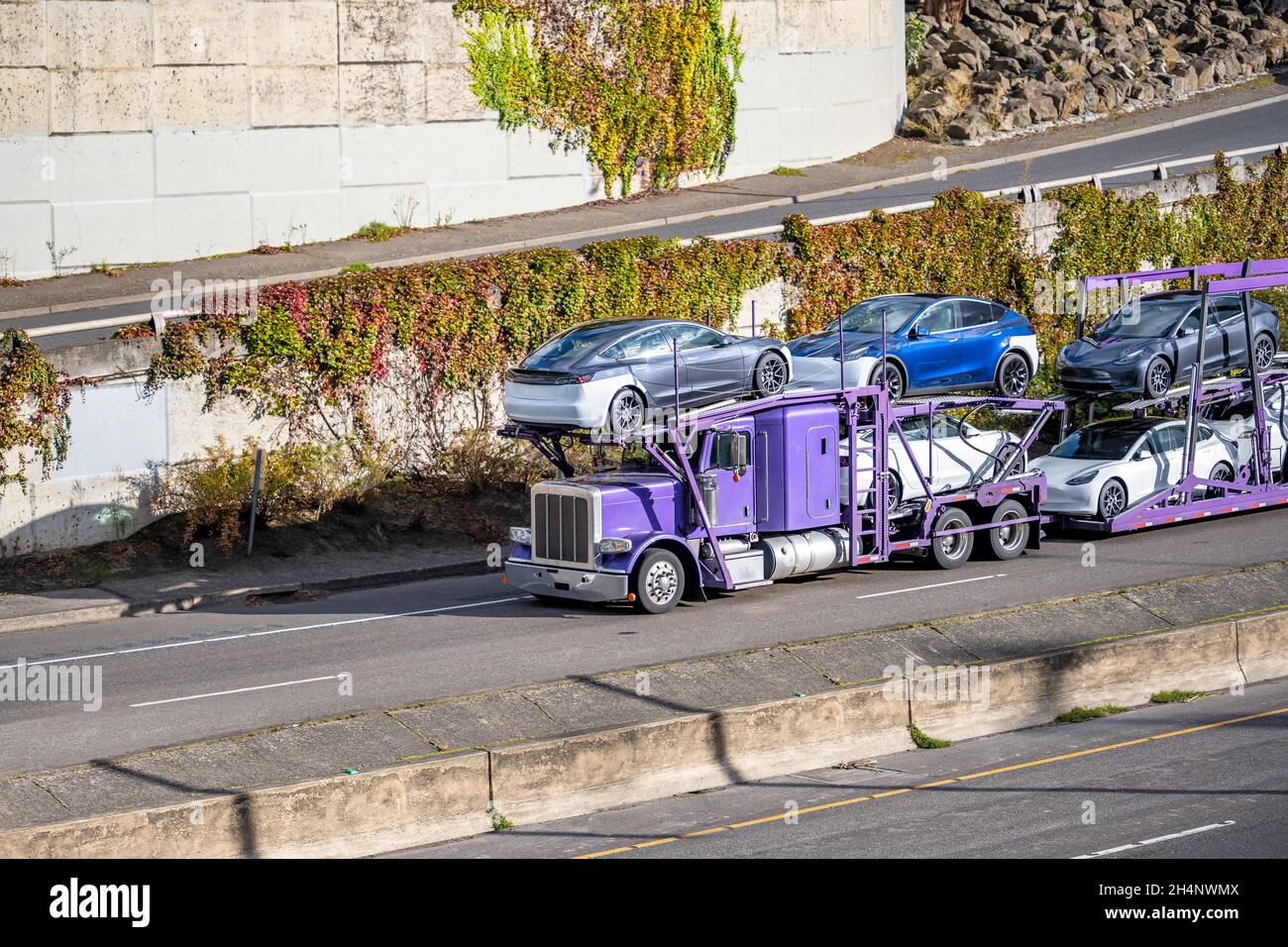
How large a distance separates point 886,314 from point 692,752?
12.5 m

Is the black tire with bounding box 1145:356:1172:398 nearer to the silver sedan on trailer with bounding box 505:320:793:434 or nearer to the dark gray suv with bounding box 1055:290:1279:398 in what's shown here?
the dark gray suv with bounding box 1055:290:1279:398

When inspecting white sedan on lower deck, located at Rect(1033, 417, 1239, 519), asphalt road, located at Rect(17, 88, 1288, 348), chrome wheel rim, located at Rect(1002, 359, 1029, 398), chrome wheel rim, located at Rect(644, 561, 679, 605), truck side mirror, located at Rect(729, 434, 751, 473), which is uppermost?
asphalt road, located at Rect(17, 88, 1288, 348)

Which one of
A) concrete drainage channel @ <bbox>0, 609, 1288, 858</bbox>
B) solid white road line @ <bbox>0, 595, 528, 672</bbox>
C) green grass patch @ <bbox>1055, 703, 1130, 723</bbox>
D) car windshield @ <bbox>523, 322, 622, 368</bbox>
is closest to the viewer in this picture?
concrete drainage channel @ <bbox>0, 609, 1288, 858</bbox>

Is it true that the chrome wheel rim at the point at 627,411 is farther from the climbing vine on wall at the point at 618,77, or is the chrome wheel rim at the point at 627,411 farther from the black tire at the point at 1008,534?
the climbing vine on wall at the point at 618,77

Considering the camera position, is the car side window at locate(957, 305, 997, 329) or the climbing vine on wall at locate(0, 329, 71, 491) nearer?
the climbing vine on wall at locate(0, 329, 71, 491)

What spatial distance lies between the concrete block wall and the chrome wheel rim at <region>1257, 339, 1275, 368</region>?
1696 centimetres

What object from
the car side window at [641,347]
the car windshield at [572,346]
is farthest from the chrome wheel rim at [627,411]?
the car windshield at [572,346]

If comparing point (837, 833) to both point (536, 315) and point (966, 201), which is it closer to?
point (536, 315)

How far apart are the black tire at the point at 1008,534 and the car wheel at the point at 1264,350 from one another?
21.1ft

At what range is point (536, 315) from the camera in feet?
93.0

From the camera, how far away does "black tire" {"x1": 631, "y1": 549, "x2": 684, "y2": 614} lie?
63.8 ft

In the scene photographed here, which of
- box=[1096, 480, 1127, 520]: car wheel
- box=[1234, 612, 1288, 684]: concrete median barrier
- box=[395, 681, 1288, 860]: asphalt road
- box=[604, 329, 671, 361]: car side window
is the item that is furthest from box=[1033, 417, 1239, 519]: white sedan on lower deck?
box=[395, 681, 1288, 860]: asphalt road

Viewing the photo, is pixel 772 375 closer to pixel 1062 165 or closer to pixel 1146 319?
pixel 1146 319

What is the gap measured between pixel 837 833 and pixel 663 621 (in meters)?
6.89
